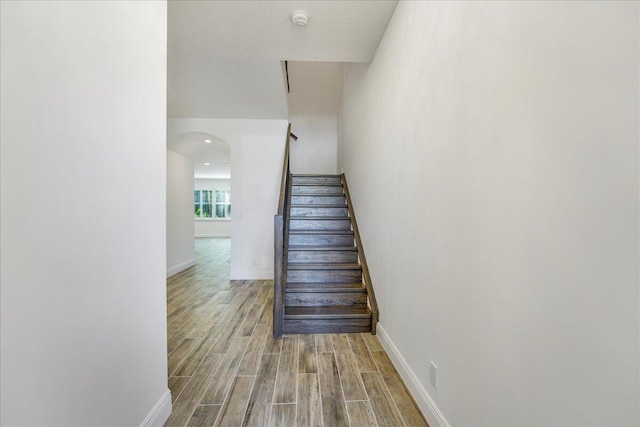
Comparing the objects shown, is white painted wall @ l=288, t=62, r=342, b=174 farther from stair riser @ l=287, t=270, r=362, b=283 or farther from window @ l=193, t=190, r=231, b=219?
window @ l=193, t=190, r=231, b=219

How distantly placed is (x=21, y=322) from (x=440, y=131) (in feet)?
5.74

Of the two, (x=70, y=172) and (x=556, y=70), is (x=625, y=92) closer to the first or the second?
(x=556, y=70)

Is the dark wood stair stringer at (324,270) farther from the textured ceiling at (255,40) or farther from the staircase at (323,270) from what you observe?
the textured ceiling at (255,40)

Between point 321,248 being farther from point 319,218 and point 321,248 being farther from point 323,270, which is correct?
point 319,218

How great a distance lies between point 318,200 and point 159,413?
330 centimetres

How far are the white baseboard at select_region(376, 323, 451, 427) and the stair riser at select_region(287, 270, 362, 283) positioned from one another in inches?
35.2

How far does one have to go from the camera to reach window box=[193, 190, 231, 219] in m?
13.6

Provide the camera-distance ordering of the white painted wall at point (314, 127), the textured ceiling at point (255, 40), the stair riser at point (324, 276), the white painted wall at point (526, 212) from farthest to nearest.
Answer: the white painted wall at point (314, 127), the stair riser at point (324, 276), the textured ceiling at point (255, 40), the white painted wall at point (526, 212)

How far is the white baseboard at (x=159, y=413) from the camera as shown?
1.36 meters

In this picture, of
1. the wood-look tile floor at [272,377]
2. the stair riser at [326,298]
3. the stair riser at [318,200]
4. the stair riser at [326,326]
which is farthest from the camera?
the stair riser at [318,200]

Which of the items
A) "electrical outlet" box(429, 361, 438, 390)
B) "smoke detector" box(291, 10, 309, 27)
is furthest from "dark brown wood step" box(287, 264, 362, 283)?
"smoke detector" box(291, 10, 309, 27)

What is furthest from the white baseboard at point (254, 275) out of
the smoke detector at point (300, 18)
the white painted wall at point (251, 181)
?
the smoke detector at point (300, 18)

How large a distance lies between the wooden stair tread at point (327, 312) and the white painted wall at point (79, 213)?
1.44 meters

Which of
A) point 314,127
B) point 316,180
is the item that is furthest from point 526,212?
point 314,127
